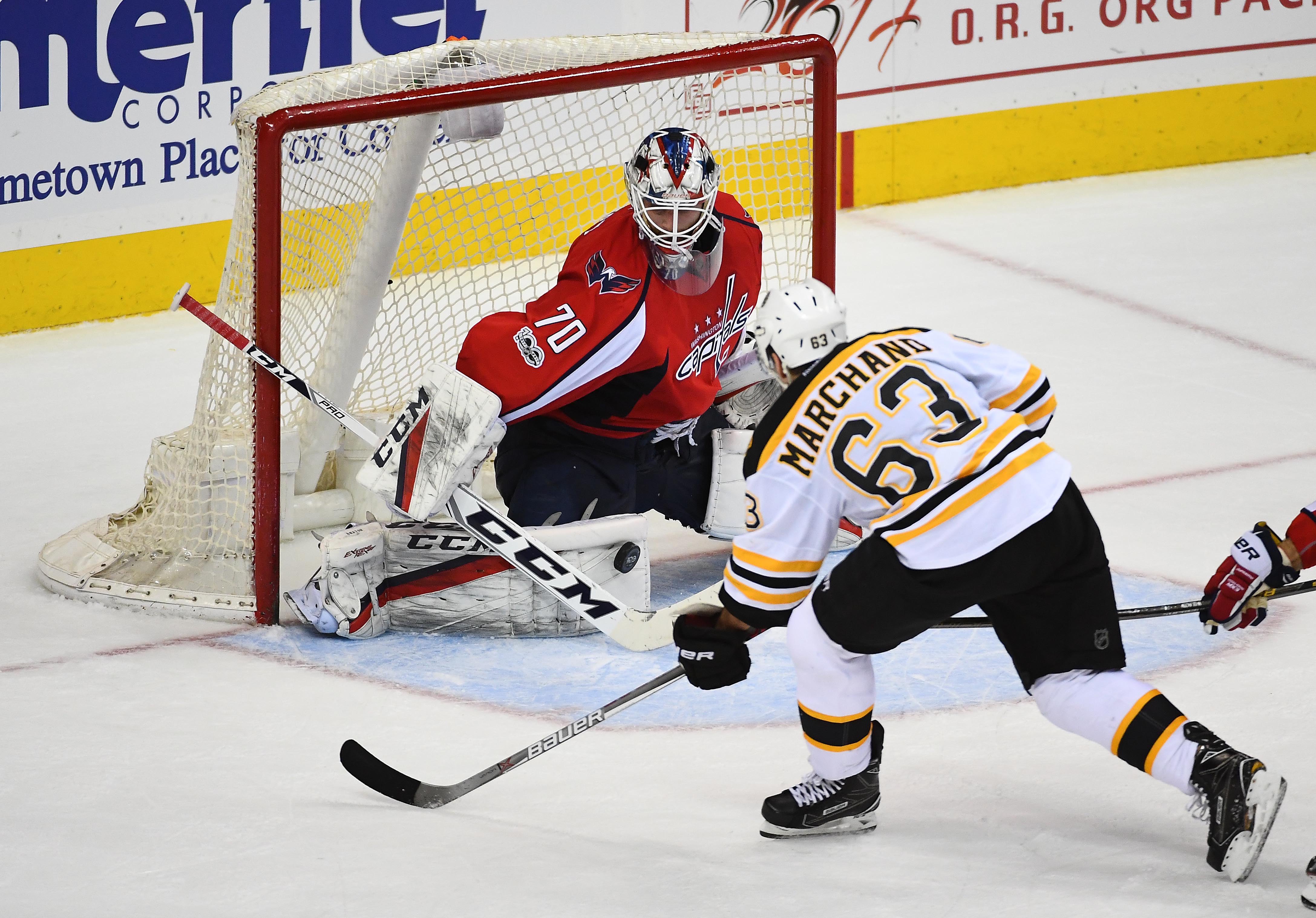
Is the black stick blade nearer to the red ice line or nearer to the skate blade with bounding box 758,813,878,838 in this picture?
the skate blade with bounding box 758,813,878,838

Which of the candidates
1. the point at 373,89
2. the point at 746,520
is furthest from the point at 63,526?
the point at 746,520

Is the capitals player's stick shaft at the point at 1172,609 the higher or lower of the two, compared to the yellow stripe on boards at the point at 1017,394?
lower

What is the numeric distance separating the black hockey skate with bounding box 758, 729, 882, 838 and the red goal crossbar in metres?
1.25

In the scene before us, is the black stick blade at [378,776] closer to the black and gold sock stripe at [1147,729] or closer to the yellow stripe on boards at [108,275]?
the black and gold sock stripe at [1147,729]

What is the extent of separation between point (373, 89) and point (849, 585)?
1.56 m

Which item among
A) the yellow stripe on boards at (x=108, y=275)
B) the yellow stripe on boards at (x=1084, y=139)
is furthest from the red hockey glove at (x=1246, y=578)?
the yellow stripe on boards at (x=1084, y=139)

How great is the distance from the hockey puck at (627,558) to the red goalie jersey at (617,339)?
0.25m

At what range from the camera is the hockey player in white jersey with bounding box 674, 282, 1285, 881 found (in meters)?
2.47

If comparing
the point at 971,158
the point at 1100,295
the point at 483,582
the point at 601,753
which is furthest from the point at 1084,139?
the point at 601,753

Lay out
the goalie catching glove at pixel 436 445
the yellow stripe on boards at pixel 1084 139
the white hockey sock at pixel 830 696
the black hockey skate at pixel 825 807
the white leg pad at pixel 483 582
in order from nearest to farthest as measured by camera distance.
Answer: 1. the white hockey sock at pixel 830 696
2. the black hockey skate at pixel 825 807
3. the goalie catching glove at pixel 436 445
4. the white leg pad at pixel 483 582
5. the yellow stripe on boards at pixel 1084 139

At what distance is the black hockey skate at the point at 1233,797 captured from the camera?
247 cm

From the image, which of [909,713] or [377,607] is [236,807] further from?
[909,713]

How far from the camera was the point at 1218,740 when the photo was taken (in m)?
2.53

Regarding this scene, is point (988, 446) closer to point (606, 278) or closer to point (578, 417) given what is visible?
point (606, 278)
